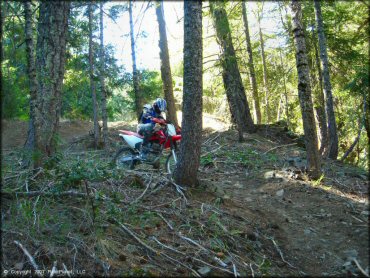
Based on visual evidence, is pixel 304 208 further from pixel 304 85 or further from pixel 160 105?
pixel 160 105

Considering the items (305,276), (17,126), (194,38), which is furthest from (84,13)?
(305,276)

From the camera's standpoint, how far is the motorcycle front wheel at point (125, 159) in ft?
29.0

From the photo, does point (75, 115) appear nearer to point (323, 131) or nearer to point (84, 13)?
point (84, 13)

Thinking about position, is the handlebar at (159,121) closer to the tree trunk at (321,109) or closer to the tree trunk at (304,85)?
the tree trunk at (304,85)

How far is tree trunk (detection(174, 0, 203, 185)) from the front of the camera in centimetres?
659

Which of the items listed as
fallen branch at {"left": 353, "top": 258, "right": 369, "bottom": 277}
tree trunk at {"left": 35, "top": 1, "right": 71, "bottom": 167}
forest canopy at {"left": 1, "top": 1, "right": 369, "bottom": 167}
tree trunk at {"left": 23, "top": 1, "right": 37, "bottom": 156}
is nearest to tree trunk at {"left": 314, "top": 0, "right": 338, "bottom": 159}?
forest canopy at {"left": 1, "top": 1, "right": 369, "bottom": 167}

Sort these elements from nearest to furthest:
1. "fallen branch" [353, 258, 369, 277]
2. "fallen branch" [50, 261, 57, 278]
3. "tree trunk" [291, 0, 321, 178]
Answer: "fallen branch" [353, 258, 369, 277] → "fallen branch" [50, 261, 57, 278] → "tree trunk" [291, 0, 321, 178]

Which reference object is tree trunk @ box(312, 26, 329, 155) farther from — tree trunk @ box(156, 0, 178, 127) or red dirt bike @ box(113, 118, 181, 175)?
red dirt bike @ box(113, 118, 181, 175)

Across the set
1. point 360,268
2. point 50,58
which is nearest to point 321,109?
point 50,58

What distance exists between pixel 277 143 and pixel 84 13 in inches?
435

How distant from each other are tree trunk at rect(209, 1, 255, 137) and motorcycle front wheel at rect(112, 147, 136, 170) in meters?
4.10

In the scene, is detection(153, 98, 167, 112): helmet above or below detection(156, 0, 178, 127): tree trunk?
below

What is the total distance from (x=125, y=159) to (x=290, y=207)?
168 inches

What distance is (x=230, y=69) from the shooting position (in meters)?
13.2
